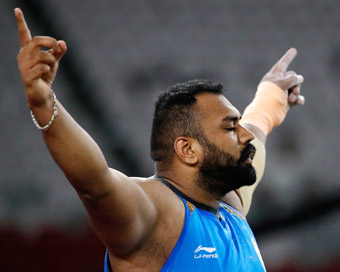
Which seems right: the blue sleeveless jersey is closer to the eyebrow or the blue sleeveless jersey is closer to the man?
the man

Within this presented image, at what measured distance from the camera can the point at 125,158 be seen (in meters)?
4.20

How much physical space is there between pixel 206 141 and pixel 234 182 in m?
0.17

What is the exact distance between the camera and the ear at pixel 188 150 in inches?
71.9

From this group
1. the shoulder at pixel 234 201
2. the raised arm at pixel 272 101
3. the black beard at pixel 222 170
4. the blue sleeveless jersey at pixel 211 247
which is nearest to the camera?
the blue sleeveless jersey at pixel 211 247

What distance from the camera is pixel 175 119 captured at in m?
1.87

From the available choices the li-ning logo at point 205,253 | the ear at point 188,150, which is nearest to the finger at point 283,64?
the ear at point 188,150

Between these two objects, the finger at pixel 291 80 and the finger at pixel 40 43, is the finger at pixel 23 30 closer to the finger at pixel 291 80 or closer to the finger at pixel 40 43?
the finger at pixel 40 43

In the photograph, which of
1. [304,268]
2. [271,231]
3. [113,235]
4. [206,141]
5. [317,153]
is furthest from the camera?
[317,153]

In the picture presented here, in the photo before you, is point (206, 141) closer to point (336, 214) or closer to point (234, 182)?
point (234, 182)

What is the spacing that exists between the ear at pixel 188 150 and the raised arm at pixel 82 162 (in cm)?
29

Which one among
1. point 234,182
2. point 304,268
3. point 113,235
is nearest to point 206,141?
point 234,182

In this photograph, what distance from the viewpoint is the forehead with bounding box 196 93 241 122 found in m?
1.86

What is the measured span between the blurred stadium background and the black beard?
2067 millimetres

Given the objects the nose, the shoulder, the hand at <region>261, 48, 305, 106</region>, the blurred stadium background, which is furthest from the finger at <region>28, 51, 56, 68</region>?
the blurred stadium background
